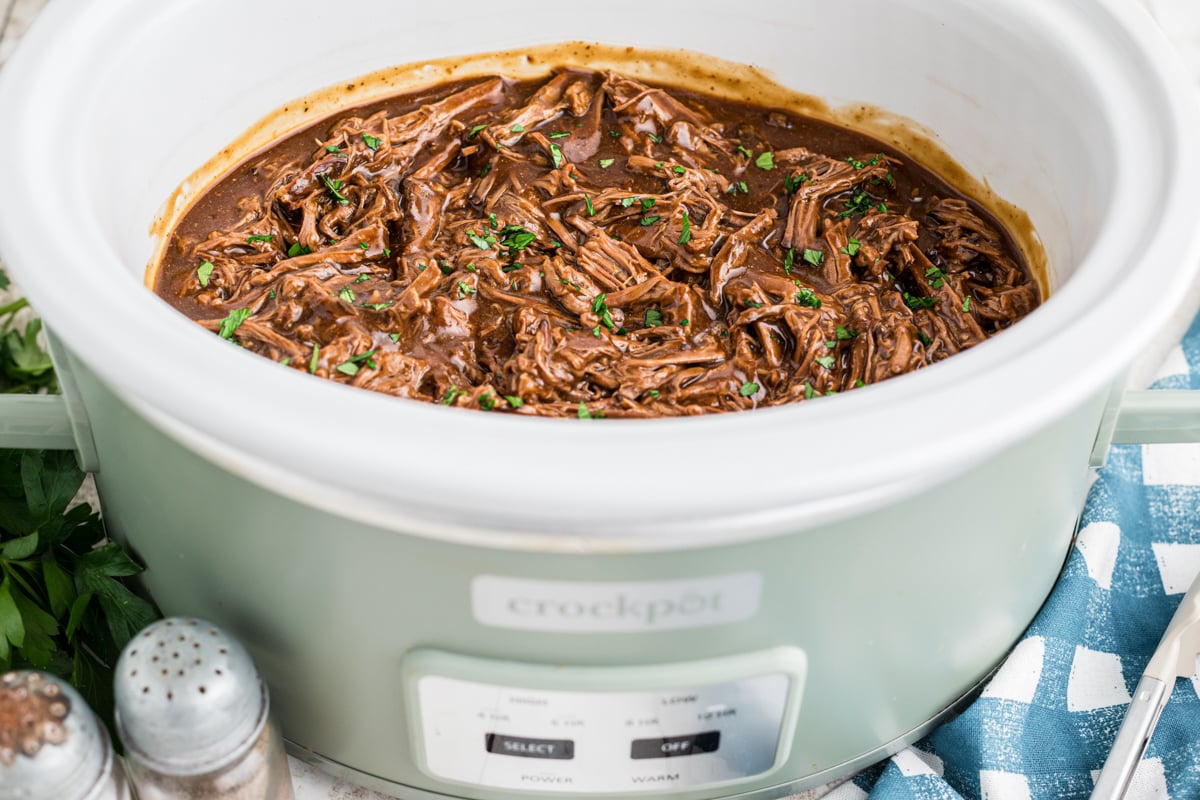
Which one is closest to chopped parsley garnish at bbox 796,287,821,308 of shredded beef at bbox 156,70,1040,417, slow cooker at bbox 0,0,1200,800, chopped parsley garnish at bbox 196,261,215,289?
shredded beef at bbox 156,70,1040,417

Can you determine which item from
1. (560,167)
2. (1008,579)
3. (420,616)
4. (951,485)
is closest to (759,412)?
(951,485)

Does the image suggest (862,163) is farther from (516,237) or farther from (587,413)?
(587,413)

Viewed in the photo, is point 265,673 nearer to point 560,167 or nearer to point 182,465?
point 182,465

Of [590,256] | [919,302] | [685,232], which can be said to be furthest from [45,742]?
[919,302]

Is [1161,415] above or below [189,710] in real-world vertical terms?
above

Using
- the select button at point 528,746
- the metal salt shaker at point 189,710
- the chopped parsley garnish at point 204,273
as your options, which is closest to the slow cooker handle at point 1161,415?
the select button at point 528,746

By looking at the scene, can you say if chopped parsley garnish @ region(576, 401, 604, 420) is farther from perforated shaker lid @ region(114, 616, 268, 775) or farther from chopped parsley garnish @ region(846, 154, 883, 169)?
chopped parsley garnish @ region(846, 154, 883, 169)
